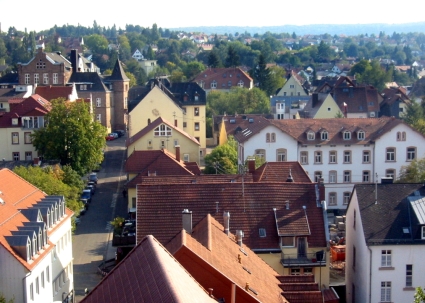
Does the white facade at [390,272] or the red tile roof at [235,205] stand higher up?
the red tile roof at [235,205]

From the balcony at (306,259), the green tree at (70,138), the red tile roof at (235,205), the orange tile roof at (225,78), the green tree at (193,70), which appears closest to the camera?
the red tile roof at (235,205)

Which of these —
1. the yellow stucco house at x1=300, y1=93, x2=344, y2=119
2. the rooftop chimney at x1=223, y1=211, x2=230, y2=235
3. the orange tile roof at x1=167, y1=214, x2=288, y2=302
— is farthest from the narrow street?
the yellow stucco house at x1=300, y1=93, x2=344, y2=119

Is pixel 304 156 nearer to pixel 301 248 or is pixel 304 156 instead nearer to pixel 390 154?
pixel 390 154

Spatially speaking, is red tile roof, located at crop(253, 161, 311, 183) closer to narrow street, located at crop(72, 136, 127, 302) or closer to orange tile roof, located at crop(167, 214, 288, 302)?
narrow street, located at crop(72, 136, 127, 302)

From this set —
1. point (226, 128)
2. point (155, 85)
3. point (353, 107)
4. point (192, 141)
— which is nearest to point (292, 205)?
point (192, 141)

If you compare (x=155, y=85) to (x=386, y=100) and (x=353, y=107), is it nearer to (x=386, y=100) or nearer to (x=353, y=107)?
(x=353, y=107)

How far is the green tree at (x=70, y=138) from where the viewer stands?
54.1 m

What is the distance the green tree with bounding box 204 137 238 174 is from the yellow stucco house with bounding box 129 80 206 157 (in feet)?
46.0

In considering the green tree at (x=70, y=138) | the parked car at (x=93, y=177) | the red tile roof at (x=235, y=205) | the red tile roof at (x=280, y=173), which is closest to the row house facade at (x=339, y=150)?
the green tree at (x=70, y=138)

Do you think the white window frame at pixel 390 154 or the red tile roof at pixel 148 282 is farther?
the white window frame at pixel 390 154

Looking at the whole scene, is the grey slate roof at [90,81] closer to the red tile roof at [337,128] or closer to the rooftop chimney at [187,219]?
the red tile roof at [337,128]

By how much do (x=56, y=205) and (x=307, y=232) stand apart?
30.9 feet

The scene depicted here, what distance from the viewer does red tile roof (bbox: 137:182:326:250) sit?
101 feet

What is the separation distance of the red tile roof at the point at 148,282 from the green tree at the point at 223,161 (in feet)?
103
